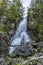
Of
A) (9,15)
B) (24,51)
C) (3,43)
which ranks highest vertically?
(9,15)

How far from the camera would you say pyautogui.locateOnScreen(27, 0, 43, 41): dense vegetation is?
2615cm

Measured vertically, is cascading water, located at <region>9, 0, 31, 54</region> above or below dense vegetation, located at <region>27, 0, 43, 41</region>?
below

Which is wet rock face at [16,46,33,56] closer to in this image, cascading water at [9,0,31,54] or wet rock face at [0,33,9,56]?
wet rock face at [0,33,9,56]

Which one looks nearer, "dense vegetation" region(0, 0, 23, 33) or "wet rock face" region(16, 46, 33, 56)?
"wet rock face" region(16, 46, 33, 56)

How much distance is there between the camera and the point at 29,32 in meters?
27.6

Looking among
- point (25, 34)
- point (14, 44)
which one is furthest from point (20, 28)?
point (14, 44)

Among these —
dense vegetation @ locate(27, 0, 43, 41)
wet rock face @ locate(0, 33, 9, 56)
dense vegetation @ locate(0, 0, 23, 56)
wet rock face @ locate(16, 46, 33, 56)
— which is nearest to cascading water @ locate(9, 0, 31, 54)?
dense vegetation @ locate(0, 0, 23, 56)

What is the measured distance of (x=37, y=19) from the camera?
88.6 ft

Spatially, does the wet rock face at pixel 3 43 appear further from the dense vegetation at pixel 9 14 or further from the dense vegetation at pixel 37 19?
the dense vegetation at pixel 37 19

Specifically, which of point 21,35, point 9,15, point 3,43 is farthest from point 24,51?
point 9,15

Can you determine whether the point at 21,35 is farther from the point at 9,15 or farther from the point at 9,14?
the point at 9,14

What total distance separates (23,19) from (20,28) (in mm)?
1963

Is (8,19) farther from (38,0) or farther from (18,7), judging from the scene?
(38,0)

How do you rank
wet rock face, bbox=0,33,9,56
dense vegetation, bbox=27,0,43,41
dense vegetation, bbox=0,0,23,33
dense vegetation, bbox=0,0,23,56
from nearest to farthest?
wet rock face, bbox=0,33,9,56 → dense vegetation, bbox=27,0,43,41 → dense vegetation, bbox=0,0,23,56 → dense vegetation, bbox=0,0,23,33
